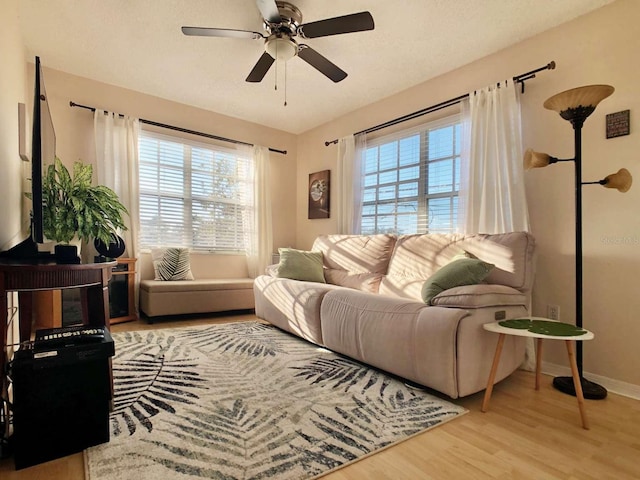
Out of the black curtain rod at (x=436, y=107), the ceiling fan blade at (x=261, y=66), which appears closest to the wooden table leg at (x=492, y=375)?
the black curtain rod at (x=436, y=107)

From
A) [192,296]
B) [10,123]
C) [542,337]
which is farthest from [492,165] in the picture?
[10,123]

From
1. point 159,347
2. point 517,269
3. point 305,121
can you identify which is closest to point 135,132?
point 305,121

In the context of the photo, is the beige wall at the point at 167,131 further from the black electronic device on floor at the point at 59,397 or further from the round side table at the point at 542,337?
the round side table at the point at 542,337

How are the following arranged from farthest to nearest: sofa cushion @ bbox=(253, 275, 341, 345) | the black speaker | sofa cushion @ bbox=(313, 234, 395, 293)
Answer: sofa cushion @ bbox=(313, 234, 395, 293), sofa cushion @ bbox=(253, 275, 341, 345), the black speaker

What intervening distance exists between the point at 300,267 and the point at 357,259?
1.90ft

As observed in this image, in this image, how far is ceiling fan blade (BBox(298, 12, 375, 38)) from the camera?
2.08m

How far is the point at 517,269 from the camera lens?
89.0 inches

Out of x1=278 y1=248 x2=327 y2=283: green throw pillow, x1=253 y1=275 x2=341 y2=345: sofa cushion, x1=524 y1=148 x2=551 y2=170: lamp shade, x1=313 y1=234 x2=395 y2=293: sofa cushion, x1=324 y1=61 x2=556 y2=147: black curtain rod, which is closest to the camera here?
x1=524 y1=148 x2=551 y2=170: lamp shade

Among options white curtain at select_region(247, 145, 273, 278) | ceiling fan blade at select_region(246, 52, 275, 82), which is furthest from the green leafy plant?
white curtain at select_region(247, 145, 273, 278)

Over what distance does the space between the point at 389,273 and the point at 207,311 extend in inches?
82.0

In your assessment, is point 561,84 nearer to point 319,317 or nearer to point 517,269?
point 517,269

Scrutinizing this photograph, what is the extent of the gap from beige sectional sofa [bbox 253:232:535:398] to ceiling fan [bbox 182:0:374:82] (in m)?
1.63

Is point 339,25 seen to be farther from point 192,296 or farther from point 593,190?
point 192,296

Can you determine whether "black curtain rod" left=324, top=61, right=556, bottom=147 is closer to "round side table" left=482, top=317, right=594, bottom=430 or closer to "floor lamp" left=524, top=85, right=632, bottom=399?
"floor lamp" left=524, top=85, right=632, bottom=399
